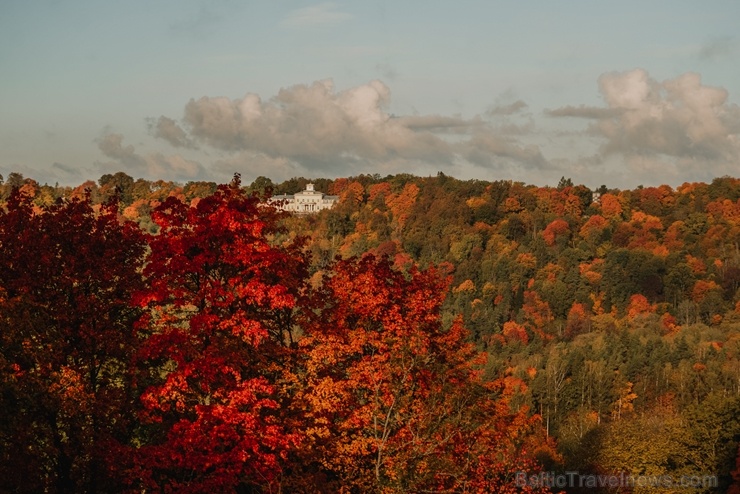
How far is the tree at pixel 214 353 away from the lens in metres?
20.4

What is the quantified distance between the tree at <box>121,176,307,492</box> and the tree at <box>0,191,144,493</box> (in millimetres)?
904

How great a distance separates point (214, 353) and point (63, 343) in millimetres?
3855

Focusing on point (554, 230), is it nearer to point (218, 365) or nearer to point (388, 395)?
point (388, 395)

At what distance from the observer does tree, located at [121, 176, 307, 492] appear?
20.4 m

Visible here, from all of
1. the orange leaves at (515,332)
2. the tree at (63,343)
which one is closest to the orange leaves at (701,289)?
the orange leaves at (515,332)

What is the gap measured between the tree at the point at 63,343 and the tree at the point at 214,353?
904 millimetres

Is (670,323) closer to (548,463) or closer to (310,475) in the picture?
(548,463)

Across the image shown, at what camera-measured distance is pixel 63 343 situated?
69.1 ft

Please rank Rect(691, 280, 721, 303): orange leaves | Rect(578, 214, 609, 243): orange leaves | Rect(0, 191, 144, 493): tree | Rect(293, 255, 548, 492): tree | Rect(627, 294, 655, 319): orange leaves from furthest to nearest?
Rect(578, 214, 609, 243): orange leaves < Rect(691, 280, 721, 303): orange leaves < Rect(627, 294, 655, 319): orange leaves < Rect(293, 255, 548, 492): tree < Rect(0, 191, 144, 493): tree

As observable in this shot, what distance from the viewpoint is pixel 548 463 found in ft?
199

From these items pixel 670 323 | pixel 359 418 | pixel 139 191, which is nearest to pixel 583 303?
pixel 670 323
